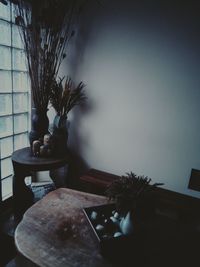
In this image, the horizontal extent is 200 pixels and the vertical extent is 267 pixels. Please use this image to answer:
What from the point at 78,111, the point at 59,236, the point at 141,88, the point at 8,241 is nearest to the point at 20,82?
the point at 78,111

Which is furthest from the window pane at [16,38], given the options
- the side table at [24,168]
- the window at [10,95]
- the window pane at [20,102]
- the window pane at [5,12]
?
the side table at [24,168]

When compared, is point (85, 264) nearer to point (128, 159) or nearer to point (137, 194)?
point (137, 194)

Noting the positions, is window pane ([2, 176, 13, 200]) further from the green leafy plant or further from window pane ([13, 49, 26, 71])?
the green leafy plant

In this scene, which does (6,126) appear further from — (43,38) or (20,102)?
(43,38)

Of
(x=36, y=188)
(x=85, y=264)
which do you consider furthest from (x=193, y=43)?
(x=36, y=188)

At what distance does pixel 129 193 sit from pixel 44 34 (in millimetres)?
1691

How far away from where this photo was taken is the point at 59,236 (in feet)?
3.93

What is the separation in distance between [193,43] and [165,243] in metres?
1.54

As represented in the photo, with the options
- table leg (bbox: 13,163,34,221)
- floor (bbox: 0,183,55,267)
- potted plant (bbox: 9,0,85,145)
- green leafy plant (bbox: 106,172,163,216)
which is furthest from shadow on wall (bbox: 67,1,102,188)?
green leafy plant (bbox: 106,172,163,216)

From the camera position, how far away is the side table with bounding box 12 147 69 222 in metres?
1.91

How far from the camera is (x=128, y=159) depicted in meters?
2.24

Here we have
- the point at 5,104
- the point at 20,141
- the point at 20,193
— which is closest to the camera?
the point at 20,193

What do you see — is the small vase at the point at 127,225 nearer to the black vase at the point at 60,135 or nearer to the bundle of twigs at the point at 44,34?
the black vase at the point at 60,135

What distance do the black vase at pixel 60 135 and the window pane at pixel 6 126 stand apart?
0.46 meters
